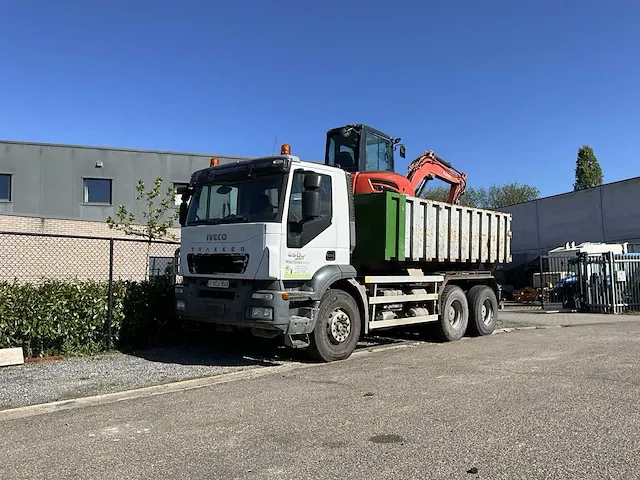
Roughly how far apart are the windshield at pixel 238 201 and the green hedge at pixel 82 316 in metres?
1.85

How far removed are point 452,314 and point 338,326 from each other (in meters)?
3.83

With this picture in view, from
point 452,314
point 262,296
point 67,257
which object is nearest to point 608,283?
point 452,314

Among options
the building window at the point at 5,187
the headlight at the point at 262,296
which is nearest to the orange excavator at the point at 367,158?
the headlight at the point at 262,296

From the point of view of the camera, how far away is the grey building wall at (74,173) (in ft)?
79.0

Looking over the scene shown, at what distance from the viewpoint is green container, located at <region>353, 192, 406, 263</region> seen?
31.4 feet

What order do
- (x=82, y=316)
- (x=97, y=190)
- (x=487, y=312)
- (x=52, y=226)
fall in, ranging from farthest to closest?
(x=97, y=190)
(x=52, y=226)
(x=487, y=312)
(x=82, y=316)

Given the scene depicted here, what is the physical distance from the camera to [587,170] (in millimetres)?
58000

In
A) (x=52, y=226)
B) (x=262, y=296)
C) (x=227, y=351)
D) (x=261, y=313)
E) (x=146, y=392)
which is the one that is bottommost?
(x=146, y=392)

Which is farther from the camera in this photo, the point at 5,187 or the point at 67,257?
the point at 5,187

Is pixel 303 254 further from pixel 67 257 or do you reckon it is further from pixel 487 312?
pixel 67 257

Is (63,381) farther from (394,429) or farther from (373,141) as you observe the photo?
(373,141)

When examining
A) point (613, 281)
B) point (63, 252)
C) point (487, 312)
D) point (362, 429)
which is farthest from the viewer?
point (63, 252)

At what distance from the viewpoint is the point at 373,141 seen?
459 inches

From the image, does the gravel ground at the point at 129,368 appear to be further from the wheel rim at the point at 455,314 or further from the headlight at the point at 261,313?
the wheel rim at the point at 455,314
